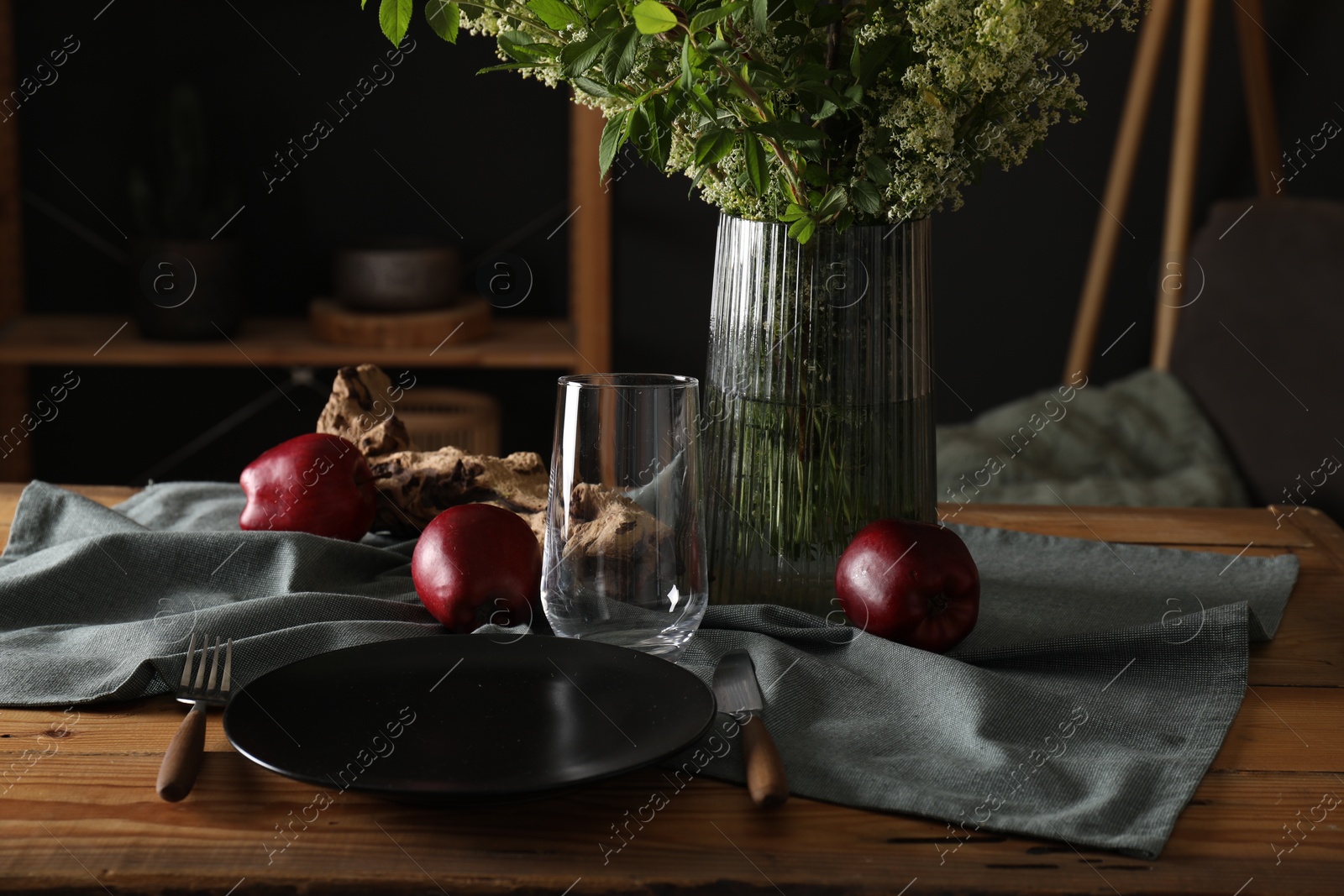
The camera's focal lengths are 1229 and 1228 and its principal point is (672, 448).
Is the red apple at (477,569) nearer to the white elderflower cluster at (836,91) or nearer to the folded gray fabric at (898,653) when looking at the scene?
the folded gray fabric at (898,653)

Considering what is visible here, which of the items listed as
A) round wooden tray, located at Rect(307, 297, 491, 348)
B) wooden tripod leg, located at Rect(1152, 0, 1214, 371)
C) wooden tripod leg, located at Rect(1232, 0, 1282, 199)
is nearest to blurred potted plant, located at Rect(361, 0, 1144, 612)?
round wooden tray, located at Rect(307, 297, 491, 348)

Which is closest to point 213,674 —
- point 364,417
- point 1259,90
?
point 364,417

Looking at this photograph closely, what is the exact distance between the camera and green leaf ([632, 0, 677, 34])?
59cm

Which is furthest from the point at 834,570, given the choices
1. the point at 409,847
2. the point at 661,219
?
the point at 661,219

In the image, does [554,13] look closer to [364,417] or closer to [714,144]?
[714,144]

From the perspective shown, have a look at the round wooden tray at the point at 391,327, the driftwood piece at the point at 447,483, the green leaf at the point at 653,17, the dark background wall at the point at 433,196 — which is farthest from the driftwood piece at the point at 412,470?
the dark background wall at the point at 433,196

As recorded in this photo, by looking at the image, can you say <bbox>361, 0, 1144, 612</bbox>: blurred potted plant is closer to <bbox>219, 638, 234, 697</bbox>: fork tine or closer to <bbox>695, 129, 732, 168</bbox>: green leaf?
<bbox>695, 129, 732, 168</bbox>: green leaf

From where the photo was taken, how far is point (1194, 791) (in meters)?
0.59

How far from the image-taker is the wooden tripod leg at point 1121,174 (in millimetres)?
2160

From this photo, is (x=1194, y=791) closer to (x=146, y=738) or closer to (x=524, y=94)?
(x=146, y=738)

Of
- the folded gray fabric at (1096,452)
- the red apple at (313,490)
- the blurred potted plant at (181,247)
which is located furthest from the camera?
the blurred potted plant at (181,247)

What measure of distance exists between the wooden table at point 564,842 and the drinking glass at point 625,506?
121 millimetres

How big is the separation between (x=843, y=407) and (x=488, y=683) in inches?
10.9

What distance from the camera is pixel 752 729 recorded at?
595mm
